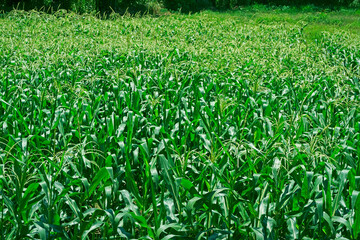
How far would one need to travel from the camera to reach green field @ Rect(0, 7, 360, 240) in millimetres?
2781

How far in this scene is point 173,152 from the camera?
149 inches

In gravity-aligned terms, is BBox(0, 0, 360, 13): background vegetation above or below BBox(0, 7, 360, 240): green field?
above

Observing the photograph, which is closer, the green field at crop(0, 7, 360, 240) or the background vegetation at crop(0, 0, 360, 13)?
the green field at crop(0, 7, 360, 240)

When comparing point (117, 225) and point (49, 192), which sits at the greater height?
point (49, 192)

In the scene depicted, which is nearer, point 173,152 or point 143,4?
point 173,152

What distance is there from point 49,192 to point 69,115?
1.80m

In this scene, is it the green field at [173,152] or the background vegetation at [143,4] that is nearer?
the green field at [173,152]

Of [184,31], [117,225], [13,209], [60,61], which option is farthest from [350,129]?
[184,31]

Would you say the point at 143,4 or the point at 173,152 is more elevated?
the point at 143,4

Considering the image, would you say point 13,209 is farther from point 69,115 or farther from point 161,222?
point 69,115

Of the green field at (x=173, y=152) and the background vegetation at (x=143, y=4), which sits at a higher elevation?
the background vegetation at (x=143, y=4)

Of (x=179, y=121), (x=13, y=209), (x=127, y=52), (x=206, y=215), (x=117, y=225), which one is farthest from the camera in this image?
(x=127, y=52)

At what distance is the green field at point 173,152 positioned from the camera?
109 inches

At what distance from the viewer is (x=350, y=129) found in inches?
168
